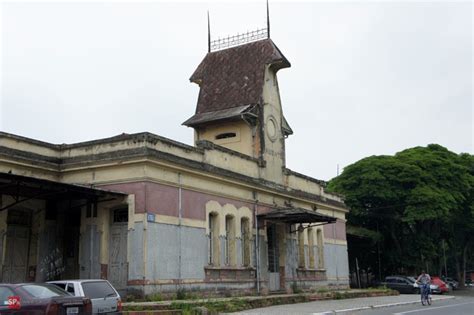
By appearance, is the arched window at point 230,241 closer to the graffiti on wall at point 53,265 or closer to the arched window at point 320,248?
the graffiti on wall at point 53,265

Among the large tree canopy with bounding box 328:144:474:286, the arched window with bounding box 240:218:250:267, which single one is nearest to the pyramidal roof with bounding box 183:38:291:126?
the arched window with bounding box 240:218:250:267

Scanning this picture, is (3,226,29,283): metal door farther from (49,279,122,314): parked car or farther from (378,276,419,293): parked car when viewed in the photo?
(378,276,419,293): parked car

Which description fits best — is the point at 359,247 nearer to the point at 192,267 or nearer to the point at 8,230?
the point at 192,267

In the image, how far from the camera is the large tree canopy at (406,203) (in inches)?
1677

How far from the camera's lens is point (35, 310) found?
11617mm

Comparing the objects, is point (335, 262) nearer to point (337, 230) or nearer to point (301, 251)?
point (337, 230)

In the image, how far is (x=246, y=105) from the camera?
28.9 metres

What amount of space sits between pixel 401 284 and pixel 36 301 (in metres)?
33.7

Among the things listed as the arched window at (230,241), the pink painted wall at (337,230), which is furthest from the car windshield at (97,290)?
the pink painted wall at (337,230)

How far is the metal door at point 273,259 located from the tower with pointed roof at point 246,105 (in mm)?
2679

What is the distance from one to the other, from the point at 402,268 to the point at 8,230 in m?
35.5

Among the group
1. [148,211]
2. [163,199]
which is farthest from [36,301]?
[163,199]

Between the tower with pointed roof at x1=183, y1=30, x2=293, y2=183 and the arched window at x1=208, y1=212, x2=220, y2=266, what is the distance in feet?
→ 16.0

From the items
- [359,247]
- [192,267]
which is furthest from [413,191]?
[192,267]
